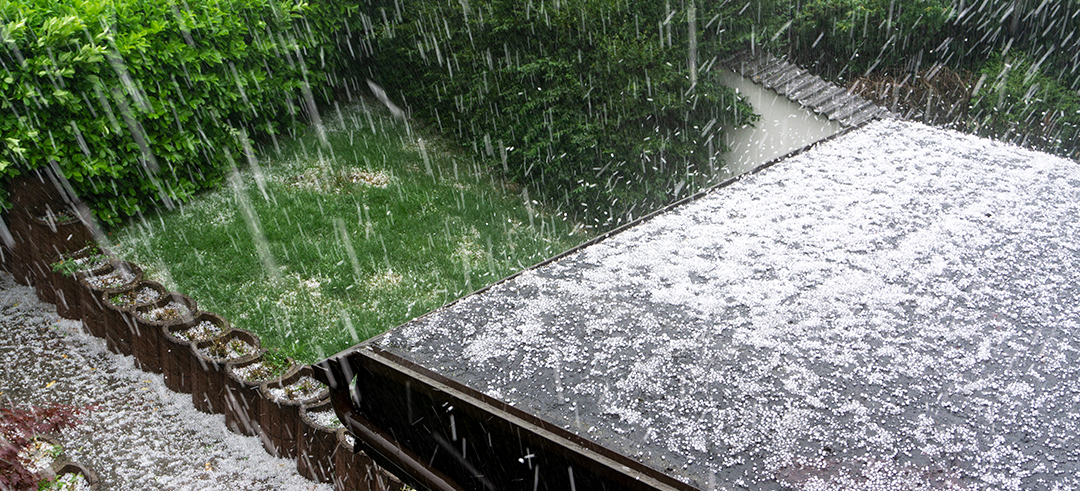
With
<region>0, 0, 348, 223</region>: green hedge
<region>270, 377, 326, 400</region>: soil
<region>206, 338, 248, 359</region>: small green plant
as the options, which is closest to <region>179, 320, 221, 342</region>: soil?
<region>206, 338, 248, 359</region>: small green plant

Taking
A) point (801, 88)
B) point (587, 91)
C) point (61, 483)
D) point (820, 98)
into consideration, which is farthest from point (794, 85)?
point (61, 483)

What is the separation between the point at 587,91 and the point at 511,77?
90 centimetres

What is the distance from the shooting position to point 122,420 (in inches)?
169

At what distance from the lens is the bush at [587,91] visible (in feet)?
23.3

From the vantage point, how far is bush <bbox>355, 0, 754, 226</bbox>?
7.10 meters

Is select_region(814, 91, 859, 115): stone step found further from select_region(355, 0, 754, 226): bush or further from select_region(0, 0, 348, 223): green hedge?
select_region(0, 0, 348, 223): green hedge

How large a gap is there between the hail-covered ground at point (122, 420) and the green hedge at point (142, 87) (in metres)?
→ 1.25

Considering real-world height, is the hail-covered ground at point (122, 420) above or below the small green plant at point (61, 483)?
below

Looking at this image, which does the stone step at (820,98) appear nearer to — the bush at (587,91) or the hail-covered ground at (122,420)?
the bush at (587,91)

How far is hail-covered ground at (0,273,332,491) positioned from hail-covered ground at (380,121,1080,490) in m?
2.35

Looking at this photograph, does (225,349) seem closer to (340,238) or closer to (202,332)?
(202,332)

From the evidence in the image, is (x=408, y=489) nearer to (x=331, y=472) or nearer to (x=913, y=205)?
(x=331, y=472)

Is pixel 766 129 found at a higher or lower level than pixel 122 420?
lower

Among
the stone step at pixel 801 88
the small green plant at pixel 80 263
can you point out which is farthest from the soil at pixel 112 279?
the stone step at pixel 801 88
